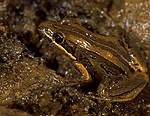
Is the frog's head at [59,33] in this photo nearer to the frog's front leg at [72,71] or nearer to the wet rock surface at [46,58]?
the frog's front leg at [72,71]

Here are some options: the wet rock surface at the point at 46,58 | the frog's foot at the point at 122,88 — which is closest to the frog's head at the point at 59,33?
the wet rock surface at the point at 46,58

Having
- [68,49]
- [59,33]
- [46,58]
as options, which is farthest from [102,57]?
[46,58]

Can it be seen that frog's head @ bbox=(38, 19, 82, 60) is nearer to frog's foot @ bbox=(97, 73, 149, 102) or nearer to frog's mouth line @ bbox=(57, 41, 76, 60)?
frog's mouth line @ bbox=(57, 41, 76, 60)

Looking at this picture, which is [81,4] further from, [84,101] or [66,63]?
[84,101]

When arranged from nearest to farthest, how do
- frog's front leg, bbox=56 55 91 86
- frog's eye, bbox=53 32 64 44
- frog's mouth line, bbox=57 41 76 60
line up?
1. frog's eye, bbox=53 32 64 44
2. frog's mouth line, bbox=57 41 76 60
3. frog's front leg, bbox=56 55 91 86

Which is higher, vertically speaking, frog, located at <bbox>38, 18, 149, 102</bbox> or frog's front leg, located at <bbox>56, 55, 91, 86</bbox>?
frog, located at <bbox>38, 18, 149, 102</bbox>

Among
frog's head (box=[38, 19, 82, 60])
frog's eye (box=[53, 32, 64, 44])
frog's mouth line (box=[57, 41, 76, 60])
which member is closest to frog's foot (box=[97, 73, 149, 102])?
frog's mouth line (box=[57, 41, 76, 60])

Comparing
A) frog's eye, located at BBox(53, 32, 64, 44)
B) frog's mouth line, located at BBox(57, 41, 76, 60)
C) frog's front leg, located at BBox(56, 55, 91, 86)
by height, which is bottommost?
frog's front leg, located at BBox(56, 55, 91, 86)

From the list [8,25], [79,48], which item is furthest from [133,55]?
[8,25]

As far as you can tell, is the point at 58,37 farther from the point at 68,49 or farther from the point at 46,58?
the point at 46,58
